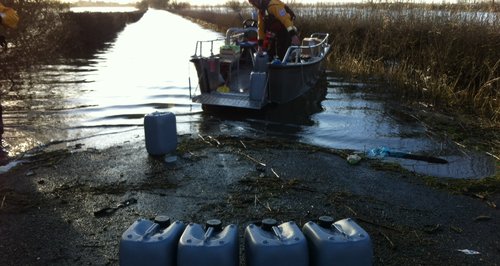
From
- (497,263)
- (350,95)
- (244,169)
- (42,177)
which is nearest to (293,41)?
(350,95)

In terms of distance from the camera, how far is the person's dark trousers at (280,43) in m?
9.64

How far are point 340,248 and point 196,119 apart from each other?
618 cm

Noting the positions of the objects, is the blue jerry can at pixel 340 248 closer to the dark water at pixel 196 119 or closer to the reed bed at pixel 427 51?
the dark water at pixel 196 119

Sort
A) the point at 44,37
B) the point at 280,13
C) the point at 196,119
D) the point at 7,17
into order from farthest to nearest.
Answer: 1. the point at 44,37
2. the point at 280,13
3. the point at 196,119
4. the point at 7,17

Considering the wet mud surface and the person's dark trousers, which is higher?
the person's dark trousers

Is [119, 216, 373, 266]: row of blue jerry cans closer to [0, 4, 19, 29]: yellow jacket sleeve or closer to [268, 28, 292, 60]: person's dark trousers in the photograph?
[0, 4, 19, 29]: yellow jacket sleeve

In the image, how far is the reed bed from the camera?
31.4 feet

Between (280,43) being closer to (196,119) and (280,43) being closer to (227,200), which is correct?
(196,119)

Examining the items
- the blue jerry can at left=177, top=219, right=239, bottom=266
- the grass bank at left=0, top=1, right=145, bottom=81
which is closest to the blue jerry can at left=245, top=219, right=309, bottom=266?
the blue jerry can at left=177, top=219, right=239, bottom=266

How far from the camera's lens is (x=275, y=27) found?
959 cm

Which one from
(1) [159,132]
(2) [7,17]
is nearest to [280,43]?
(1) [159,132]

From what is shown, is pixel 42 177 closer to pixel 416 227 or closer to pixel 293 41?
pixel 416 227

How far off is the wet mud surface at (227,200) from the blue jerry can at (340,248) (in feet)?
2.88

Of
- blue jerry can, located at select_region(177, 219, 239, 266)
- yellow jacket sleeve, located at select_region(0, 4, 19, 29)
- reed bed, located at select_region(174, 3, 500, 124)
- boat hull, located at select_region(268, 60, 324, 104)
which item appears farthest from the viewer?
reed bed, located at select_region(174, 3, 500, 124)
